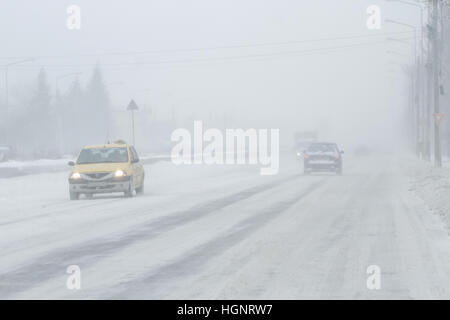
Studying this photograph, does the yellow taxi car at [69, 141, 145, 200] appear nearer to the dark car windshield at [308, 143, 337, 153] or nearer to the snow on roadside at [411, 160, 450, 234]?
the snow on roadside at [411, 160, 450, 234]

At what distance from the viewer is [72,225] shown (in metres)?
17.2

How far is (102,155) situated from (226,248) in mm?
15012

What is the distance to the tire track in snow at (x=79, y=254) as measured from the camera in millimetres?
9891

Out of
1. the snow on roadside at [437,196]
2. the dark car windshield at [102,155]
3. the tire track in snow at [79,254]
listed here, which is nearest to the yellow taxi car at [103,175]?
the dark car windshield at [102,155]

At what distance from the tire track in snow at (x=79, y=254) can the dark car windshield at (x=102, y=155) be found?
292 inches

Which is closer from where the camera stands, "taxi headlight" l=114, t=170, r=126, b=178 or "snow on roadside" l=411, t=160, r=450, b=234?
"snow on roadside" l=411, t=160, r=450, b=234

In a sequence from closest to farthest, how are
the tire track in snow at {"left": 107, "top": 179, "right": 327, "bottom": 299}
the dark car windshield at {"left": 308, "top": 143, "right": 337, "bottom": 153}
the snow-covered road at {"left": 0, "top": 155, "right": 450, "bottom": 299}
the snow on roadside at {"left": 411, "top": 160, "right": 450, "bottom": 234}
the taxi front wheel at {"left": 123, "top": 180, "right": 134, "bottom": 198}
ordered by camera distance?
the tire track in snow at {"left": 107, "top": 179, "right": 327, "bottom": 299}
the snow-covered road at {"left": 0, "top": 155, "right": 450, "bottom": 299}
the snow on roadside at {"left": 411, "top": 160, "right": 450, "bottom": 234}
the taxi front wheel at {"left": 123, "top": 180, "right": 134, "bottom": 198}
the dark car windshield at {"left": 308, "top": 143, "right": 337, "bottom": 153}

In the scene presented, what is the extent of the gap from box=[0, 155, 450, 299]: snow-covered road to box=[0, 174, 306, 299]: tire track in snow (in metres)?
0.02

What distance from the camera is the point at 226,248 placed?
12906 mm

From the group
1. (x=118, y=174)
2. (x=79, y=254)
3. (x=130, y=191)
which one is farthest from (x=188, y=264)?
(x=130, y=191)

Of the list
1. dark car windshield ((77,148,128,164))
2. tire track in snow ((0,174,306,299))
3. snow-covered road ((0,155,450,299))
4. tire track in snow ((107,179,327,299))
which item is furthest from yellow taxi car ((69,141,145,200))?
tire track in snow ((107,179,327,299))

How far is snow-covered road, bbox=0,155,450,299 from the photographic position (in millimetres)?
9289

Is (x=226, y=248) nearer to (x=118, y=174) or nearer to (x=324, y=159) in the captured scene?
(x=118, y=174)
